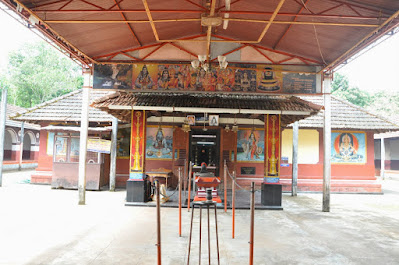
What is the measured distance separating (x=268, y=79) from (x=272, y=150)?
2.26m

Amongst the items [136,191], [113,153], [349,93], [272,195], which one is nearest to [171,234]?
[136,191]

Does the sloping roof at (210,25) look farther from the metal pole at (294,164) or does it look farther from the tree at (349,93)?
the tree at (349,93)

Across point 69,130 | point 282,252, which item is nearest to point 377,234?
point 282,252

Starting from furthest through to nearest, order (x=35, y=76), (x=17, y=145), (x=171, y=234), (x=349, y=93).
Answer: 1. (x=349, y=93)
2. (x=35, y=76)
3. (x=17, y=145)
4. (x=171, y=234)

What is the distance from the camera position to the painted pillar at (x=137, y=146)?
943 cm

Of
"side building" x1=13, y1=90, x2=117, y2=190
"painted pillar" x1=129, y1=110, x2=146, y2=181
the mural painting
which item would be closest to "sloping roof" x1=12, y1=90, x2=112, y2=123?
"side building" x1=13, y1=90, x2=117, y2=190

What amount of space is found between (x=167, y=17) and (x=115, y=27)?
1395 millimetres

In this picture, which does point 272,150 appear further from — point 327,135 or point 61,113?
point 61,113

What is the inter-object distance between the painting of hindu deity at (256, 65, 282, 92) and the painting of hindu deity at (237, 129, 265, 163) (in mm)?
4198

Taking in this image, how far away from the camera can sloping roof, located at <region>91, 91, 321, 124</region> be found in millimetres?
8766

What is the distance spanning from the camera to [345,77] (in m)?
34.9

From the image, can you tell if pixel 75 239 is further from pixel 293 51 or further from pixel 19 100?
pixel 19 100

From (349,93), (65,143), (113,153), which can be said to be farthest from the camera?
(349,93)

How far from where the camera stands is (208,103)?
9.23 m
